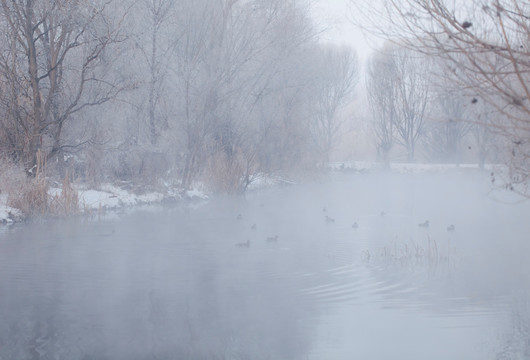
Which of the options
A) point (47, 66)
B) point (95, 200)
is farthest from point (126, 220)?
point (47, 66)

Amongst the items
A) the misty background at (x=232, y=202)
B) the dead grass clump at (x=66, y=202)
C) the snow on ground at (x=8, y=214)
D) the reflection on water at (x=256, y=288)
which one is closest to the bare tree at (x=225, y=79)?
the misty background at (x=232, y=202)

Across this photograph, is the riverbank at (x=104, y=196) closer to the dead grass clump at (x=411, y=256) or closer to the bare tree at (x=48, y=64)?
the bare tree at (x=48, y=64)

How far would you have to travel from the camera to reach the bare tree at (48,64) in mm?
16438

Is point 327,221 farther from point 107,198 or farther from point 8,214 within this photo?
point 8,214

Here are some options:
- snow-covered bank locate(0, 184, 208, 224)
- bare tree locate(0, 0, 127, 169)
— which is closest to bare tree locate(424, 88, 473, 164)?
snow-covered bank locate(0, 184, 208, 224)

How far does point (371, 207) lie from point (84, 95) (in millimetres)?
9783

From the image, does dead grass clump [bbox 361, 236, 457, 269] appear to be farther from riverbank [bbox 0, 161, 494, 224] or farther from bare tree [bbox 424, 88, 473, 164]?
bare tree [bbox 424, 88, 473, 164]

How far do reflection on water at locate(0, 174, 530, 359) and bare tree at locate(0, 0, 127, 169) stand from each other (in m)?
3.32

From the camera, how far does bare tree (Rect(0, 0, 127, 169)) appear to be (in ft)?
53.9

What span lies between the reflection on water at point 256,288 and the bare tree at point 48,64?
332 centimetres

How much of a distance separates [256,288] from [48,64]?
1126 cm

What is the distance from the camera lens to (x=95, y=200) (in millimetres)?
17844

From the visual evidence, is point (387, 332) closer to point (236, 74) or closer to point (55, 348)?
point (55, 348)

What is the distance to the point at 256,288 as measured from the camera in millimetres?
8844
